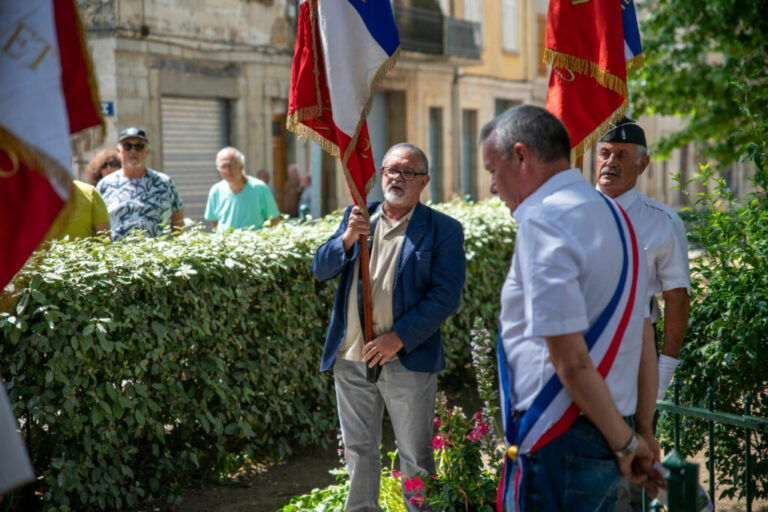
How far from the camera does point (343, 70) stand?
4.48m

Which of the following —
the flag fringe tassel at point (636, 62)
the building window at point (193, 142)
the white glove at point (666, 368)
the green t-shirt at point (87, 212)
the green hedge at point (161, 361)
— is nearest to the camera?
the white glove at point (666, 368)

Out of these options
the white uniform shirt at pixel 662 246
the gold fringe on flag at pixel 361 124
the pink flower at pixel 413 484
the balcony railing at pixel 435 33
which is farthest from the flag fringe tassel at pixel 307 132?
the balcony railing at pixel 435 33

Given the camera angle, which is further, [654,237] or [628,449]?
[654,237]

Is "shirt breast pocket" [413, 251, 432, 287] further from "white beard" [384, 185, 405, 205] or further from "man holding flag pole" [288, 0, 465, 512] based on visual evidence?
"white beard" [384, 185, 405, 205]

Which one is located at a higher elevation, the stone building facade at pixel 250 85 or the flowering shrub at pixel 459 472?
the stone building facade at pixel 250 85

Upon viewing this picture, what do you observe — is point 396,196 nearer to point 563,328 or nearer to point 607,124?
point 607,124

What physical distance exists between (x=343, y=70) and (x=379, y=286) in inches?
42.9

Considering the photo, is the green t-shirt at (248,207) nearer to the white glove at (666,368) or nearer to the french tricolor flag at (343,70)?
the french tricolor flag at (343,70)

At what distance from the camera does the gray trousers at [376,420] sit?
4.51 metres

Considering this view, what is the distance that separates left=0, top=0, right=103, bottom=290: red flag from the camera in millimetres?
2496

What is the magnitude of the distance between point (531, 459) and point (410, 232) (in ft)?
6.71

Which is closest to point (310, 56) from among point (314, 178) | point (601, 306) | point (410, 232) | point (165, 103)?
point (410, 232)

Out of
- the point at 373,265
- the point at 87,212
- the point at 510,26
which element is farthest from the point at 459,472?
the point at 510,26

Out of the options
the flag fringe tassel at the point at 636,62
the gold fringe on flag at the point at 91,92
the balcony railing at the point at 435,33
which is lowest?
the gold fringe on flag at the point at 91,92
